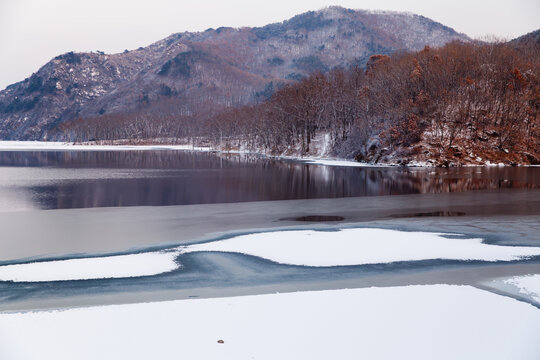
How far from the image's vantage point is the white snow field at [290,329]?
25.3 feet

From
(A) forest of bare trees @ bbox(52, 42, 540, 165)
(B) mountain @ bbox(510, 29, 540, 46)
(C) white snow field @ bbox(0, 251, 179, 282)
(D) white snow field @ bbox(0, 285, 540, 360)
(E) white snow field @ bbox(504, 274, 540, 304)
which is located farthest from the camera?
(B) mountain @ bbox(510, 29, 540, 46)

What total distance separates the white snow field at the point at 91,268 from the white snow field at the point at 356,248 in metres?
1.86

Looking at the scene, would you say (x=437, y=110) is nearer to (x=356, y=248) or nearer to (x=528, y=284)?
(x=356, y=248)

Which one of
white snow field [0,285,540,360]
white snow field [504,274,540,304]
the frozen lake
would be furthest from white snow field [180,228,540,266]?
white snow field [0,285,540,360]

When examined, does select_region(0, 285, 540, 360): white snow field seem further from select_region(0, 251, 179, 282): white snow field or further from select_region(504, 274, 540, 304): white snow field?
select_region(0, 251, 179, 282): white snow field

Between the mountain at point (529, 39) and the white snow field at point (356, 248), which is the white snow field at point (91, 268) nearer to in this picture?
the white snow field at point (356, 248)

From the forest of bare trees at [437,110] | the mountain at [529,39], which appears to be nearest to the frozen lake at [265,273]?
the forest of bare trees at [437,110]

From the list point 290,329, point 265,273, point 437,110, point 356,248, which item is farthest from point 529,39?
point 290,329

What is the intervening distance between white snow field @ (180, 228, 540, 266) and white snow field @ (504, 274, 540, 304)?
2.24 meters

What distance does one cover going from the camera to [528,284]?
1169 cm

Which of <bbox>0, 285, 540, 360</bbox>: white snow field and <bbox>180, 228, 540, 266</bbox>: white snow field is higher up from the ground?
<bbox>180, 228, 540, 266</bbox>: white snow field

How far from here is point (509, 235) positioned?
18453 millimetres

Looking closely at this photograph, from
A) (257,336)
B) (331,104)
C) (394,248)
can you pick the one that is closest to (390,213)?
(394,248)

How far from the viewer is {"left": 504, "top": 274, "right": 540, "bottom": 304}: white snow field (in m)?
10.9
